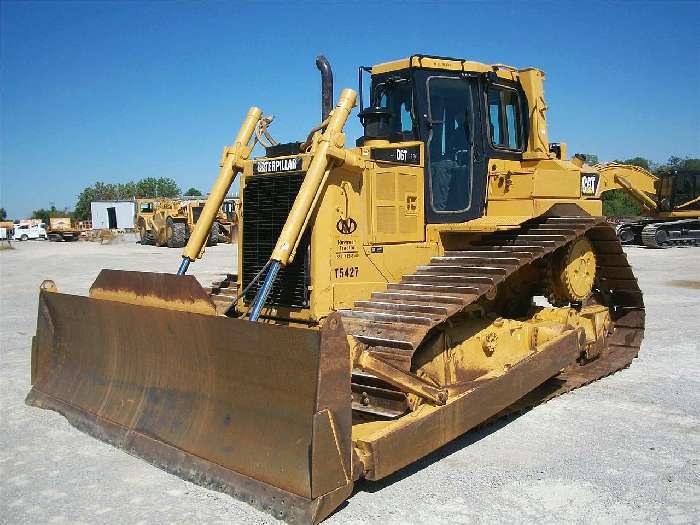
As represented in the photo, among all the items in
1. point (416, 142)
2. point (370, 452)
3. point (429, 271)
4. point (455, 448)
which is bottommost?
point (455, 448)

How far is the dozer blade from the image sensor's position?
4172 millimetres

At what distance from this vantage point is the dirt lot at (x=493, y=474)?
14.2 feet

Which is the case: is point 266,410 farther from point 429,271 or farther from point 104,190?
point 104,190

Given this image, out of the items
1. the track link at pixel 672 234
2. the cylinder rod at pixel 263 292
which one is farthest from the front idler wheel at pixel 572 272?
the track link at pixel 672 234

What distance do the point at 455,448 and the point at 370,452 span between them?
1.39m

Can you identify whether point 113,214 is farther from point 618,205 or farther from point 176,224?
point 618,205

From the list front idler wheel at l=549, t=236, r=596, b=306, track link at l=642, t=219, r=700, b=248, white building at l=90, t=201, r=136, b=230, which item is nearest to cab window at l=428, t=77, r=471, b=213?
front idler wheel at l=549, t=236, r=596, b=306

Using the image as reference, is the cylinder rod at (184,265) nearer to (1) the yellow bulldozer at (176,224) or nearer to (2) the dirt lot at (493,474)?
(2) the dirt lot at (493,474)

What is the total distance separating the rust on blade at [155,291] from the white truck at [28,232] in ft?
195

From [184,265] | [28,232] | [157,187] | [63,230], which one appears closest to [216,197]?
[184,265]

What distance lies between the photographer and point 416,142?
6551mm

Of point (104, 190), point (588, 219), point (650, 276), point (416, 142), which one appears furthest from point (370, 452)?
point (104, 190)

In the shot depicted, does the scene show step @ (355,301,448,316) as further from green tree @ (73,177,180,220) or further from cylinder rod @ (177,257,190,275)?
green tree @ (73,177,180,220)

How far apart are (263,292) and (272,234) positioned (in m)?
1.12
